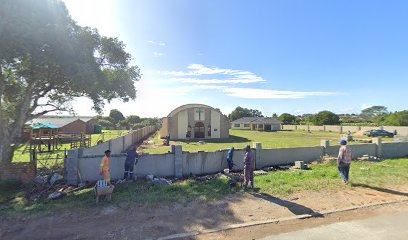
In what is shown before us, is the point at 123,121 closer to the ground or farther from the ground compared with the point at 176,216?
farther from the ground

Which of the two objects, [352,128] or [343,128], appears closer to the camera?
[352,128]

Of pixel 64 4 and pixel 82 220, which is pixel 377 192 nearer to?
pixel 82 220

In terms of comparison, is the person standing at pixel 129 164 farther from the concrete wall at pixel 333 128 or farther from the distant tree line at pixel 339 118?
the distant tree line at pixel 339 118

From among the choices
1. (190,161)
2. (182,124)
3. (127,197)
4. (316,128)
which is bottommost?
(127,197)

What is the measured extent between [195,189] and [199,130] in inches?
1269

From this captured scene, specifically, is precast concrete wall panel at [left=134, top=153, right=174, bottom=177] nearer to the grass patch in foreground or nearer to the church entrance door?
the grass patch in foreground

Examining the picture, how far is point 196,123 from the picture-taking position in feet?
143

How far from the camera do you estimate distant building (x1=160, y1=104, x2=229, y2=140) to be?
42.8 meters

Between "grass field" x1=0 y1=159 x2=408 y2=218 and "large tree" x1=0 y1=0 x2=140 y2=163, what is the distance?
5408mm

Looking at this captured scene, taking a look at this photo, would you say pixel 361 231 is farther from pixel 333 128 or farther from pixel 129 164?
pixel 333 128

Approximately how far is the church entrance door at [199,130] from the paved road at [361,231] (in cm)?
3565

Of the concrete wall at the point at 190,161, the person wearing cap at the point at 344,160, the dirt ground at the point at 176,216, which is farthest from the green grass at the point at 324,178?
the concrete wall at the point at 190,161

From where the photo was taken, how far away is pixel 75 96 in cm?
1895

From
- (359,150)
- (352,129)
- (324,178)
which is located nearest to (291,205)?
(324,178)
